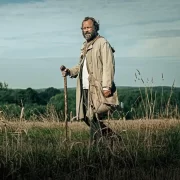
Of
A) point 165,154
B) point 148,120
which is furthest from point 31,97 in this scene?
point 165,154

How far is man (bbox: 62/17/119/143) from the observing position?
922 centimetres

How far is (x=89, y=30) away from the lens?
31.3 ft

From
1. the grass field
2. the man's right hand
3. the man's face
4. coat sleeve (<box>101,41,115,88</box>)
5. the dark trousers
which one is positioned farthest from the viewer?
the man's right hand

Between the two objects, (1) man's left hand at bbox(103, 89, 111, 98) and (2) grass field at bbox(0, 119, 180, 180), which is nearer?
(2) grass field at bbox(0, 119, 180, 180)

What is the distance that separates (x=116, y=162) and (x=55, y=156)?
0.82 meters

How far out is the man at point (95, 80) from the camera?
30.2 feet

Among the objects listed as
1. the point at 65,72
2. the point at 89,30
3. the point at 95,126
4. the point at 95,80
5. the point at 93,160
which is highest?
the point at 89,30

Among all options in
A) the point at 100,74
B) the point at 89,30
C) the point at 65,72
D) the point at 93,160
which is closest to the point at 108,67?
the point at 100,74

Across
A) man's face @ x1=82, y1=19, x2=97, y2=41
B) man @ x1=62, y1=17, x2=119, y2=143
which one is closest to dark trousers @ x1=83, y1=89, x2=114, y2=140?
man @ x1=62, y1=17, x2=119, y2=143

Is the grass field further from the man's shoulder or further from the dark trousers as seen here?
the man's shoulder

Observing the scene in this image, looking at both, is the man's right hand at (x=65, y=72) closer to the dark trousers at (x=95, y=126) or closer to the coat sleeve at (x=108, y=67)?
the dark trousers at (x=95, y=126)

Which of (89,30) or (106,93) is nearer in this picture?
(106,93)

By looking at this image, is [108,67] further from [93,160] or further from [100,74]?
[93,160]

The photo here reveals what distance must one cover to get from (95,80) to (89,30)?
790mm
